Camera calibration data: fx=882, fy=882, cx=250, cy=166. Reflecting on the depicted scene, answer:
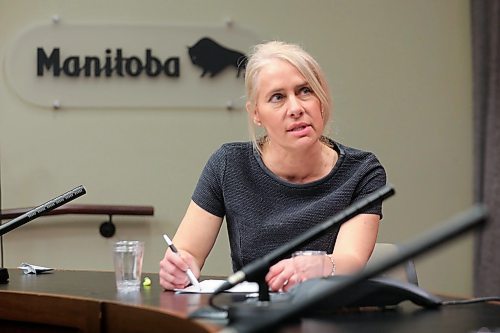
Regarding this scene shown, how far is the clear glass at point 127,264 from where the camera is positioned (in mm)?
2059

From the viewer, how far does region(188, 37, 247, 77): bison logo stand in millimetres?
4012

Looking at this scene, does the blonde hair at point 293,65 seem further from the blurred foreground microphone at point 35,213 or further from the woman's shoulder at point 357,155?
the blurred foreground microphone at point 35,213

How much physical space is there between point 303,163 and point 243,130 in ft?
5.18

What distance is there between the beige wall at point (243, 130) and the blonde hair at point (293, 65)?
148cm

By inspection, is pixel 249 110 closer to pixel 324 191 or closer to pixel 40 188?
pixel 324 191

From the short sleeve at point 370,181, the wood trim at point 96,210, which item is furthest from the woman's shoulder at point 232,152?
the wood trim at point 96,210

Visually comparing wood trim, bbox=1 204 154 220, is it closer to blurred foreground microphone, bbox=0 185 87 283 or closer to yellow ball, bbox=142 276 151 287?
→ blurred foreground microphone, bbox=0 185 87 283

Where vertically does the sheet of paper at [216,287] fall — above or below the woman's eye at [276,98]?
below

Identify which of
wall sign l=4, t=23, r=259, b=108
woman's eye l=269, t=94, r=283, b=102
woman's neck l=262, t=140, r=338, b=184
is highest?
wall sign l=4, t=23, r=259, b=108

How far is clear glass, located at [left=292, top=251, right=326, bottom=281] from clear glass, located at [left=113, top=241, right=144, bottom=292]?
1.32 feet

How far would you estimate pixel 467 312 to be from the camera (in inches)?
64.0

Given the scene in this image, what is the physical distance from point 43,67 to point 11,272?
5.12 feet

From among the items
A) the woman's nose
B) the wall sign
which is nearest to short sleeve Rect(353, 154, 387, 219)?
the woman's nose

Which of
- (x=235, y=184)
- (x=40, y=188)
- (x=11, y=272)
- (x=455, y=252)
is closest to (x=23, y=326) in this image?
(x=11, y=272)
